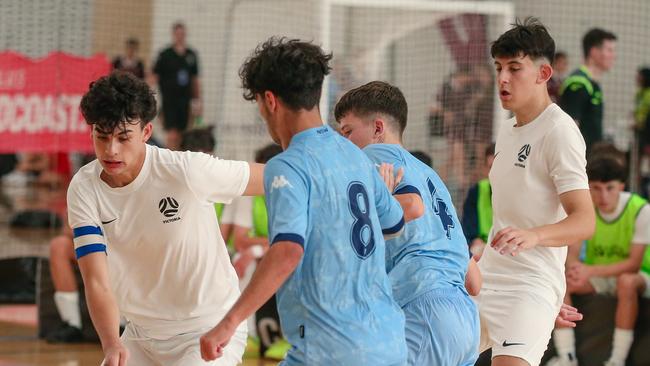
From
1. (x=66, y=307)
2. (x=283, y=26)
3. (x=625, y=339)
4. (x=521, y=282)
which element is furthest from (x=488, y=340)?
(x=283, y=26)

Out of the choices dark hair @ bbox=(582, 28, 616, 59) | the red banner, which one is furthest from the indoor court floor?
dark hair @ bbox=(582, 28, 616, 59)

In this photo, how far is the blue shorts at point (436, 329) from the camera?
4.21 meters

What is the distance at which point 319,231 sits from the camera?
11.3 ft

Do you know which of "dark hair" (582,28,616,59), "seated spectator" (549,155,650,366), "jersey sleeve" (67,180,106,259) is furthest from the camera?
"dark hair" (582,28,616,59)

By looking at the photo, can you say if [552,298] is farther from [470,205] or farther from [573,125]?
Result: [470,205]

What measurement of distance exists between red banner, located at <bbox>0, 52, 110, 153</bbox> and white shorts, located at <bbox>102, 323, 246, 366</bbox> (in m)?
5.88

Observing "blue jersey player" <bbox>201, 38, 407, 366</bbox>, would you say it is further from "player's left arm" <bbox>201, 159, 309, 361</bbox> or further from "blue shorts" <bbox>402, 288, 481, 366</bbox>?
"blue shorts" <bbox>402, 288, 481, 366</bbox>

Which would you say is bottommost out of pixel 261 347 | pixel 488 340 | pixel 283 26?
pixel 261 347

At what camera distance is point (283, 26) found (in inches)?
504

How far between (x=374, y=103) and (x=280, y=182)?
3.29 ft

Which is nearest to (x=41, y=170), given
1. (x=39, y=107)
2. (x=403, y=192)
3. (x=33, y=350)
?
(x=39, y=107)

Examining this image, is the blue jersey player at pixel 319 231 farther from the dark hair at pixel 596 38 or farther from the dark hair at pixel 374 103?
the dark hair at pixel 596 38

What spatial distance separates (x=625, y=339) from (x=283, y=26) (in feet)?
21.0

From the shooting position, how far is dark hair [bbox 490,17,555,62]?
509cm
